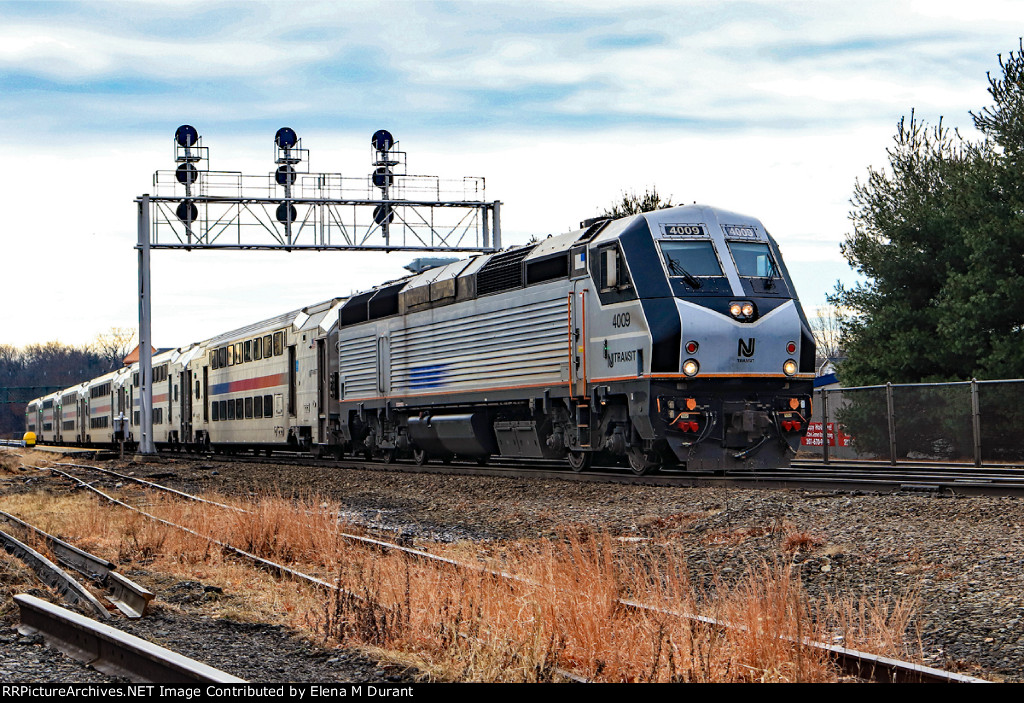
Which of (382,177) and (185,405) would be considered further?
(185,405)

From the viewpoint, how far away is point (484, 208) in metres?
38.2

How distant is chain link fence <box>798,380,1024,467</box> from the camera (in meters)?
20.0

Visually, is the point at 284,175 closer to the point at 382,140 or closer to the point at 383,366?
the point at 382,140

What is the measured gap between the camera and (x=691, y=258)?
16.8 m

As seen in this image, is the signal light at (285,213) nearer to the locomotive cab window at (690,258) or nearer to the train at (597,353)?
the train at (597,353)

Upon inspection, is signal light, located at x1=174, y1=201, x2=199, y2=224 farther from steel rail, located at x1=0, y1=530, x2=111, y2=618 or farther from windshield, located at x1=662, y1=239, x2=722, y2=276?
steel rail, located at x1=0, y1=530, x2=111, y2=618

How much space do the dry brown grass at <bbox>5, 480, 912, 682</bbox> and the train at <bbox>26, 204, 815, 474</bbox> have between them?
245 inches

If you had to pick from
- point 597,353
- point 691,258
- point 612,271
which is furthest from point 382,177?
point 691,258

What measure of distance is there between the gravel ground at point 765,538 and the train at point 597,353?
1.26 metres

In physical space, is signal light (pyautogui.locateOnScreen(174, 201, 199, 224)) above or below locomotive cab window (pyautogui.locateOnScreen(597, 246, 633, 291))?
above

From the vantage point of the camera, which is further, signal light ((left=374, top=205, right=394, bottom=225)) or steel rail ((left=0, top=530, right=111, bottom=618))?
signal light ((left=374, top=205, right=394, bottom=225))

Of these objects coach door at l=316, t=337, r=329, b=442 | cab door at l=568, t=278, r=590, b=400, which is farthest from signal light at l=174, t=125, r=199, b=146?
cab door at l=568, t=278, r=590, b=400

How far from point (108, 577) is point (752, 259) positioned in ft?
36.7
